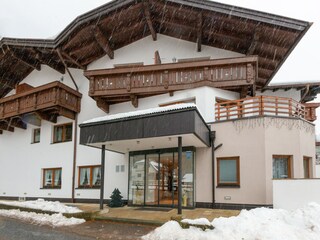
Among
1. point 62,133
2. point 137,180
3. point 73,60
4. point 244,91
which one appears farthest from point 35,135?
point 244,91

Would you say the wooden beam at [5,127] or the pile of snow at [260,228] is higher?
the wooden beam at [5,127]

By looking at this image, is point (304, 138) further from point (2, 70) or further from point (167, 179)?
point (2, 70)

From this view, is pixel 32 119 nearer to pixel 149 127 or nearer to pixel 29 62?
pixel 29 62

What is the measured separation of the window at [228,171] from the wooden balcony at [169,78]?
3.21m

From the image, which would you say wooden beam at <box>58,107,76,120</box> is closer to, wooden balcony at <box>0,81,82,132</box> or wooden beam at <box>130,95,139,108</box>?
wooden balcony at <box>0,81,82,132</box>

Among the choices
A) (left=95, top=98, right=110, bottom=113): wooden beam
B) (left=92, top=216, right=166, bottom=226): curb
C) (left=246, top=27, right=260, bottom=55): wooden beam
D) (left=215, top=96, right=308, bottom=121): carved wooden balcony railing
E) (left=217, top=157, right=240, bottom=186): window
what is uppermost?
(left=246, top=27, right=260, bottom=55): wooden beam

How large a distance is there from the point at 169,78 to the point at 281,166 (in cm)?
601

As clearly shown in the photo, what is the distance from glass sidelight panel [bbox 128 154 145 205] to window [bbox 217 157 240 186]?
3.38 meters

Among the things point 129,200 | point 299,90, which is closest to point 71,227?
point 129,200

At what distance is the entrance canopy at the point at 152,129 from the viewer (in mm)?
10453

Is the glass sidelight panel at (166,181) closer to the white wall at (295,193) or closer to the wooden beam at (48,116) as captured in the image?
the white wall at (295,193)

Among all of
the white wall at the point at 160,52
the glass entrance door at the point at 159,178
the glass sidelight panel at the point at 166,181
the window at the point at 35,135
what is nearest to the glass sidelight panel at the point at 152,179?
the glass entrance door at the point at 159,178

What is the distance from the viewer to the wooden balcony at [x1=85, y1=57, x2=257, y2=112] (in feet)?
44.8

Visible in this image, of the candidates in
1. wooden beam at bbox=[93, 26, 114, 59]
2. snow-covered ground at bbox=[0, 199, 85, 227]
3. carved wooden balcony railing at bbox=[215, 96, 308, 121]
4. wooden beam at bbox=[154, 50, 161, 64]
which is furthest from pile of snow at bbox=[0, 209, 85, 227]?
wooden beam at bbox=[93, 26, 114, 59]
